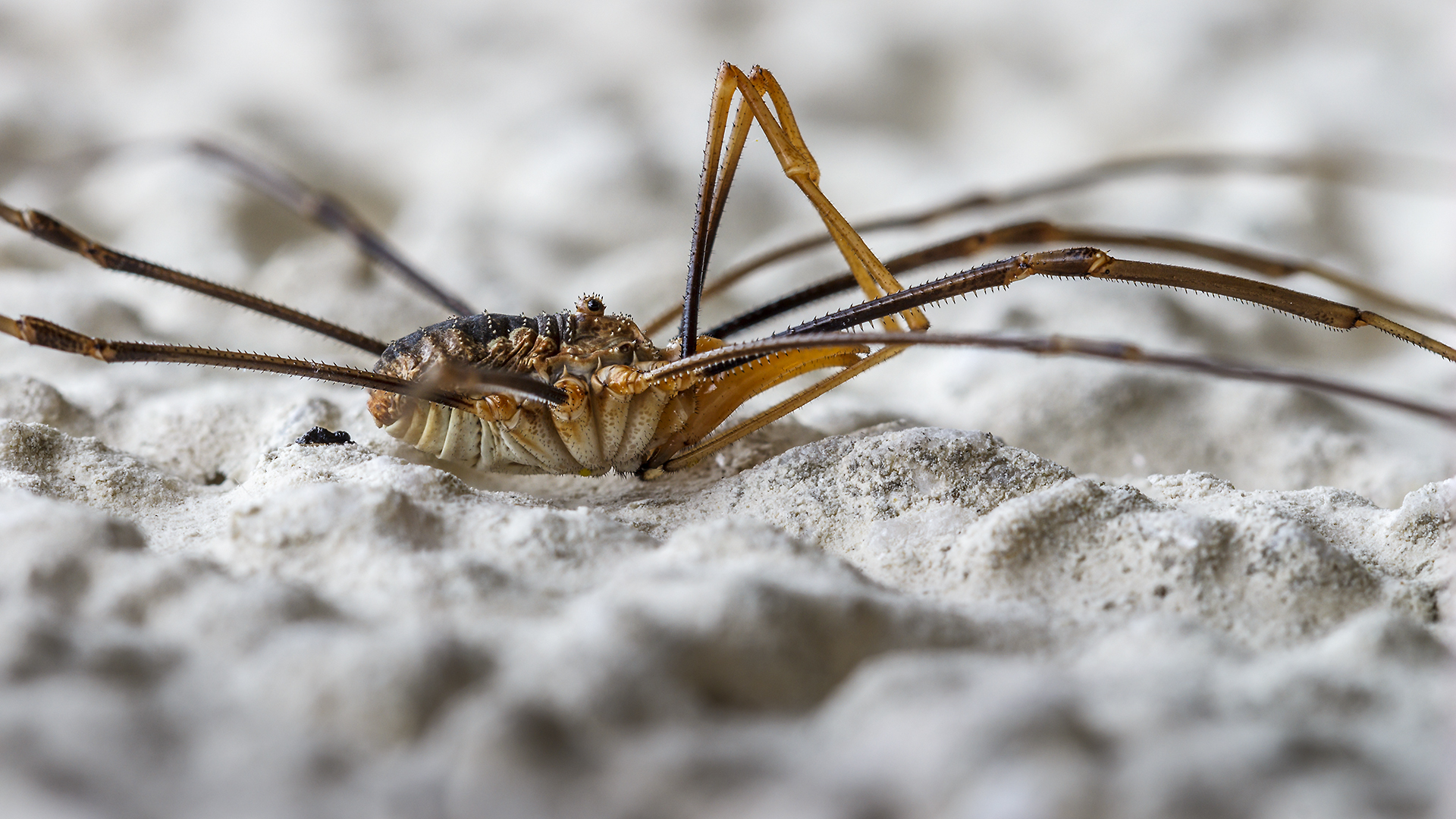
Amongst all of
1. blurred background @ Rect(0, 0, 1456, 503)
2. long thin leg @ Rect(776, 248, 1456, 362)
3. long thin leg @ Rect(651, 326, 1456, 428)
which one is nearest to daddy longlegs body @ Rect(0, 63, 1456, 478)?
long thin leg @ Rect(776, 248, 1456, 362)

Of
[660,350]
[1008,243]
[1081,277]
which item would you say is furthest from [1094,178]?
[660,350]

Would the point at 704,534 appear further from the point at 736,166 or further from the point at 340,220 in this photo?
the point at 340,220

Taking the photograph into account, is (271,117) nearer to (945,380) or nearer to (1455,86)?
(945,380)

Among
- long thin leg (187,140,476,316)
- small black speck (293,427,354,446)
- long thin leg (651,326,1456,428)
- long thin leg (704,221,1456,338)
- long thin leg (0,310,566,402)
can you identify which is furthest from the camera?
long thin leg (187,140,476,316)

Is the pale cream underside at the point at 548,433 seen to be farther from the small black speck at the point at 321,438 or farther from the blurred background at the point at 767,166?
the blurred background at the point at 767,166

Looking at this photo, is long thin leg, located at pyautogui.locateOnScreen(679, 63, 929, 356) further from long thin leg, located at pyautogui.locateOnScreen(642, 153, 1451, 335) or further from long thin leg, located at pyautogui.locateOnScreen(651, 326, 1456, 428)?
long thin leg, located at pyautogui.locateOnScreen(642, 153, 1451, 335)

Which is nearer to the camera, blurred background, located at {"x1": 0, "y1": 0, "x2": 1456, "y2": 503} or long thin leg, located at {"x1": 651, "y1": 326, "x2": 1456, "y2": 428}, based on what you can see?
long thin leg, located at {"x1": 651, "y1": 326, "x2": 1456, "y2": 428}

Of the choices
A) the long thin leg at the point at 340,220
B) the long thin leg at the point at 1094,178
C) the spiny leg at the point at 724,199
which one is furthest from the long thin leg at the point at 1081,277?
the long thin leg at the point at 340,220
